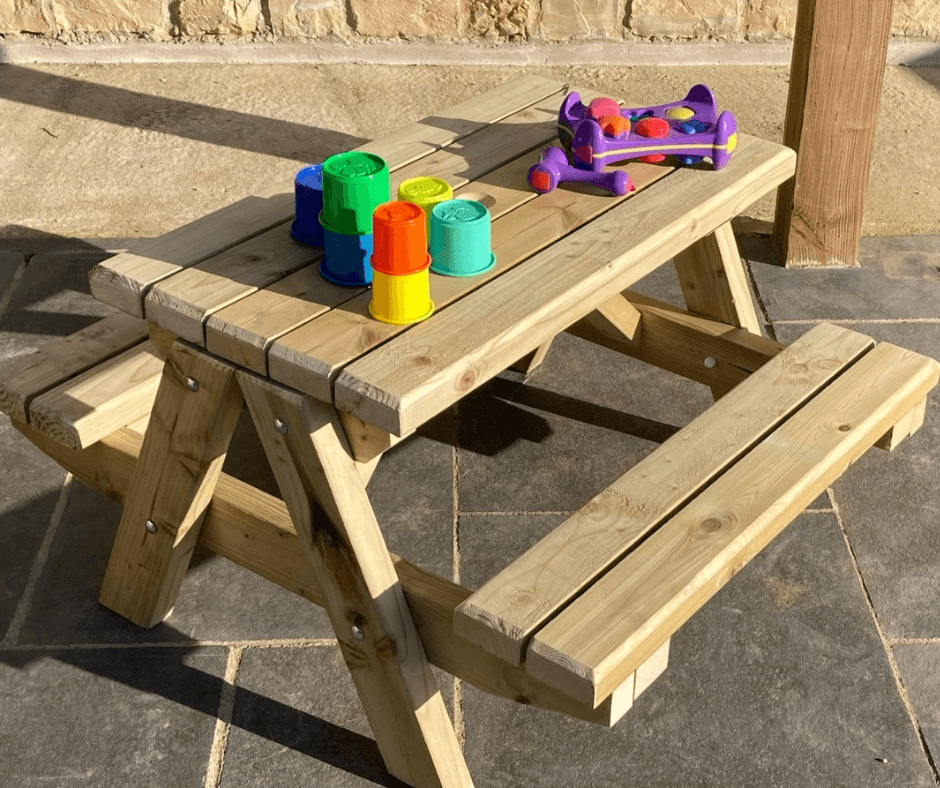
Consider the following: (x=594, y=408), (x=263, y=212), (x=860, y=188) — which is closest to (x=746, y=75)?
(x=860, y=188)

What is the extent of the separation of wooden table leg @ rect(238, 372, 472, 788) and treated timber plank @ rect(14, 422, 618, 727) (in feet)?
0.17

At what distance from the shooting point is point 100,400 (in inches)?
97.7

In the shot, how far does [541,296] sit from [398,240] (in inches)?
12.4

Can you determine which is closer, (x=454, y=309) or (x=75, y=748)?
(x=454, y=309)

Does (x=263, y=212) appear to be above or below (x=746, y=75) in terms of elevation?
above

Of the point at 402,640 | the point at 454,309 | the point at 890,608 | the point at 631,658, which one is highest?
the point at 454,309

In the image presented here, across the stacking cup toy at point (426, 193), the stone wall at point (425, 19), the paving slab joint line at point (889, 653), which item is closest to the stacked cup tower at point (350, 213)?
the stacking cup toy at point (426, 193)

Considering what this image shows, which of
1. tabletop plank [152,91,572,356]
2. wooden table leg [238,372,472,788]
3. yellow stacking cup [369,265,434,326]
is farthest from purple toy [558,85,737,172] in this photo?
wooden table leg [238,372,472,788]

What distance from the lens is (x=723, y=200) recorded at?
105 inches

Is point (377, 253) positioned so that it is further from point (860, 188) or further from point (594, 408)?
point (860, 188)

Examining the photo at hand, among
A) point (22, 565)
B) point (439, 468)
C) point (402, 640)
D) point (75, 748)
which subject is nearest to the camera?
point (402, 640)

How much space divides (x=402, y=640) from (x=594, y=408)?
1.36 meters

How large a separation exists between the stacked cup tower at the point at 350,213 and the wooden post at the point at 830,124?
1.91 m

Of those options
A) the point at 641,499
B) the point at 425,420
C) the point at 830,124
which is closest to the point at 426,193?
the point at 425,420
